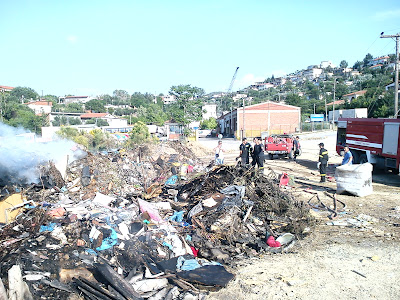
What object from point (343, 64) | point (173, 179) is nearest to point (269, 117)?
point (173, 179)

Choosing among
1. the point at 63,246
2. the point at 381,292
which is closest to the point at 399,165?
the point at 381,292

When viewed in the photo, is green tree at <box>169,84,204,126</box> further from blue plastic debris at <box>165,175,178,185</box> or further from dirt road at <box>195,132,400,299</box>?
dirt road at <box>195,132,400,299</box>

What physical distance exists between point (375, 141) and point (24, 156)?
44.3 feet

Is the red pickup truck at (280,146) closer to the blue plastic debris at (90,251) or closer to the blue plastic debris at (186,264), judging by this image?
the blue plastic debris at (186,264)

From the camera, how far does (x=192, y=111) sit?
38.8 meters

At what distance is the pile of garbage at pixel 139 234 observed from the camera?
4.80m

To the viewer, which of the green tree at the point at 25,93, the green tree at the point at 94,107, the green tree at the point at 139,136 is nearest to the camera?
the green tree at the point at 139,136

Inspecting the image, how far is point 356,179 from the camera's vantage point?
949 centimetres

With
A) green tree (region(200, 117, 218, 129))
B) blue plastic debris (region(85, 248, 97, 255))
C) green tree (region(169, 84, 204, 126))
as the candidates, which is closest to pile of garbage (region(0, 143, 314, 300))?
blue plastic debris (region(85, 248, 97, 255))

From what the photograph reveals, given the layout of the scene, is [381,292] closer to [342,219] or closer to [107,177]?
[342,219]

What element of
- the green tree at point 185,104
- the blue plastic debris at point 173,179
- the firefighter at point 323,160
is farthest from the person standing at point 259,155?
the green tree at point 185,104

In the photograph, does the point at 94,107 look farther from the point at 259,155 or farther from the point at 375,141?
the point at 375,141

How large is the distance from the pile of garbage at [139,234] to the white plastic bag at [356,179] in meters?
2.86

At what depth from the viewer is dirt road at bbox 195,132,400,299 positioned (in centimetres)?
472
